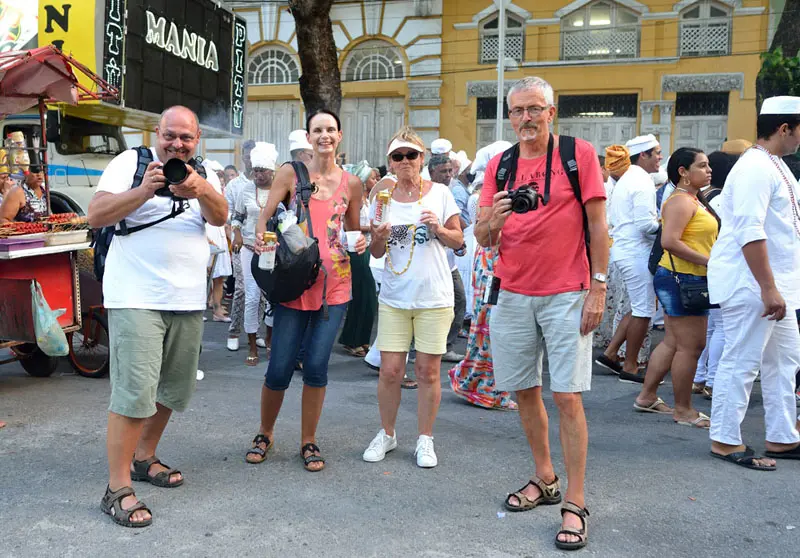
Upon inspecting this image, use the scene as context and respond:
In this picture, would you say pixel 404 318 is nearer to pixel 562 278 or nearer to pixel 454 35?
pixel 562 278

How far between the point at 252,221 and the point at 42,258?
207cm

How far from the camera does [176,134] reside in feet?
12.8

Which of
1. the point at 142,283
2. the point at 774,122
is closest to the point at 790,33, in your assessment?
the point at 774,122

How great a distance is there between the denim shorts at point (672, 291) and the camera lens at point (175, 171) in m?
3.49

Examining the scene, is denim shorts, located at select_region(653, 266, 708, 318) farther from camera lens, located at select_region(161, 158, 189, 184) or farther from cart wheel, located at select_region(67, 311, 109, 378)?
cart wheel, located at select_region(67, 311, 109, 378)

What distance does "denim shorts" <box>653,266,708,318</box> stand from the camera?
559 centimetres

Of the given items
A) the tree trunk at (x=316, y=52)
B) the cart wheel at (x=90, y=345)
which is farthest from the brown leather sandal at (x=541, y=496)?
the tree trunk at (x=316, y=52)

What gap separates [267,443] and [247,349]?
384 centimetres

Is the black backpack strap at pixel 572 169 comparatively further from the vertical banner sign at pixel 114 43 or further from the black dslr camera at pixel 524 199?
the vertical banner sign at pixel 114 43

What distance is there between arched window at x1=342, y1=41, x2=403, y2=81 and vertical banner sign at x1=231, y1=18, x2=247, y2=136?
668cm

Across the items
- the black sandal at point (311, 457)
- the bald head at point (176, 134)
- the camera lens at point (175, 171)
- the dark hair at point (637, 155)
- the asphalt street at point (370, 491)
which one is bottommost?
the asphalt street at point (370, 491)

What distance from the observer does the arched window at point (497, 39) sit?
20.1 metres

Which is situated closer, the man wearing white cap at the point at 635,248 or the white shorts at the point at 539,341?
the white shorts at the point at 539,341

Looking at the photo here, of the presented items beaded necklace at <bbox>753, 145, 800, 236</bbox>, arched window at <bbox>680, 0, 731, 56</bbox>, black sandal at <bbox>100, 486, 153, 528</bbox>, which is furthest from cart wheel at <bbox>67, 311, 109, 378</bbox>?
arched window at <bbox>680, 0, 731, 56</bbox>
